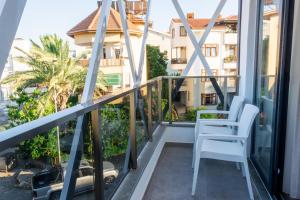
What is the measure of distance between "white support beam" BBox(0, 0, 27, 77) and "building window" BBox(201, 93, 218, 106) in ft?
11.2

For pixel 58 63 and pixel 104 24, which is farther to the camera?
pixel 58 63

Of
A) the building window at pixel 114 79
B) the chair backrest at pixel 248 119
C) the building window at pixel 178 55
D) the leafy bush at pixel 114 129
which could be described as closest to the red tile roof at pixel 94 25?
the building window at pixel 114 79

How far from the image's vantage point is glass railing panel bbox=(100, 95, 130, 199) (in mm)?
1826

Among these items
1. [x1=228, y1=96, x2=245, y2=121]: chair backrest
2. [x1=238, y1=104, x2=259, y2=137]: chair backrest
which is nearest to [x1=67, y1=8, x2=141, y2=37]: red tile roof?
[x1=228, y1=96, x2=245, y2=121]: chair backrest

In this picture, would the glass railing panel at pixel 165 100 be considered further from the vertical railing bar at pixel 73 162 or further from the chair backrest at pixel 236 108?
the vertical railing bar at pixel 73 162

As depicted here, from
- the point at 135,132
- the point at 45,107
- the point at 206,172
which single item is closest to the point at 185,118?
the point at 206,172

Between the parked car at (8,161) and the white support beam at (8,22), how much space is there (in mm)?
388

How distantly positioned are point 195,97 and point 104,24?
242cm

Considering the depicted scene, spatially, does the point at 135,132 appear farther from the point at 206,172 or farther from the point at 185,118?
the point at 185,118

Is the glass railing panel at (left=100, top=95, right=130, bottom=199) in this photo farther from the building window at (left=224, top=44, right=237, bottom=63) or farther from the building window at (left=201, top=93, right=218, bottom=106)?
the building window at (left=224, top=44, right=237, bottom=63)

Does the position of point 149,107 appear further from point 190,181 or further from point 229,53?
point 229,53

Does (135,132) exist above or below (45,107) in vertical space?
above

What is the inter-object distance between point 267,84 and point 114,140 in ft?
5.30

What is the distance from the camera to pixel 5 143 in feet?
2.63
